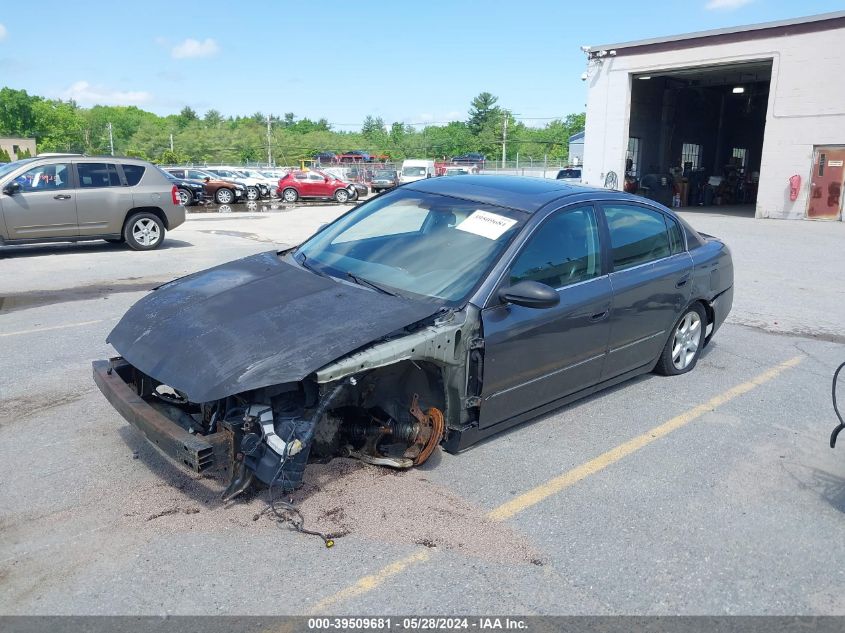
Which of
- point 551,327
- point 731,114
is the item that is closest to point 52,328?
point 551,327

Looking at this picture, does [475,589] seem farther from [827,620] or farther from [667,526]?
[827,620]

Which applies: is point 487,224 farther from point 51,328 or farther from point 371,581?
point 51,328

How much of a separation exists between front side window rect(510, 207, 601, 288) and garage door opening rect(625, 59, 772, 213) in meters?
22.6

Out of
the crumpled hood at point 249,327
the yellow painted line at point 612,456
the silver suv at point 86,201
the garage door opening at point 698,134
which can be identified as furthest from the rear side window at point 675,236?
the garage door opening at point 698,134

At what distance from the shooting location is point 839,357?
6.49 metres

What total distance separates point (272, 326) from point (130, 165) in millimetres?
10396

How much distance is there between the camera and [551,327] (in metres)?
4.14

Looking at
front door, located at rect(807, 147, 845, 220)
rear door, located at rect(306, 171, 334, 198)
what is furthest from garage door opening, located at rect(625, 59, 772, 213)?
rear door, located at rect(306, 171, 334, 198)

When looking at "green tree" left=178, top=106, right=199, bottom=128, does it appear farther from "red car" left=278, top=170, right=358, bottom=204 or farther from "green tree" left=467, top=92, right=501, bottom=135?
"red car" left=278, top=170, right=358, bottom=204

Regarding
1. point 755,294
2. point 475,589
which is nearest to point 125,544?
point 475,589

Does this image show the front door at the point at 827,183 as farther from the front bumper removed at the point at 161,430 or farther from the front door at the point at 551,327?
the front bumper removed at the point at 161,430

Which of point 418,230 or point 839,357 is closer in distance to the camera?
point 418,230

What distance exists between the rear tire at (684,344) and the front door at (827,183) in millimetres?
19199

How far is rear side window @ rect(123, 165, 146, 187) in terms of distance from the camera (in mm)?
12250
